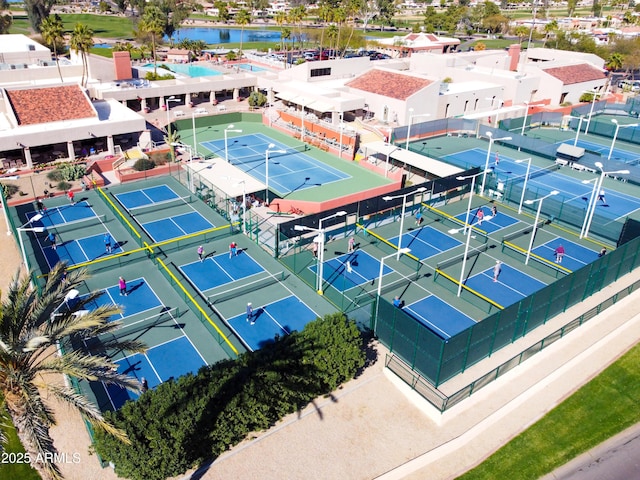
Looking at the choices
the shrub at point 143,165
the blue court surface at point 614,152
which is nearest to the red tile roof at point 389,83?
the blue court surface at point 614,152

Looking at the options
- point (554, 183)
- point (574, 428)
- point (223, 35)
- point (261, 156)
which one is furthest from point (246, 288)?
point (223, 35)

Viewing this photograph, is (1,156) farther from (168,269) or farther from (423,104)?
(423,104)

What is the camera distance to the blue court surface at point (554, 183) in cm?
4056

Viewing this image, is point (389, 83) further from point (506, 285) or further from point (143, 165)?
point (506, 285)

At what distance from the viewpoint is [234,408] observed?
62.6 feet

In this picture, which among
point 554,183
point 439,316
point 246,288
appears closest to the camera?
point 439,316

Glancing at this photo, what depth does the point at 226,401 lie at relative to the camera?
19.1m

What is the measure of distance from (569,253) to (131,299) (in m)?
27.3

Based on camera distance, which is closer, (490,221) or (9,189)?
(490,221)

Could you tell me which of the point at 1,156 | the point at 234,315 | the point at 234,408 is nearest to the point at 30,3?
the point at 1,156

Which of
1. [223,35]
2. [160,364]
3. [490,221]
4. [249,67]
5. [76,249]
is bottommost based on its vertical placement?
[160,364]

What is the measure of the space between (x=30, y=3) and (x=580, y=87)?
380ft

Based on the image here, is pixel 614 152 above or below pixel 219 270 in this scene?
above

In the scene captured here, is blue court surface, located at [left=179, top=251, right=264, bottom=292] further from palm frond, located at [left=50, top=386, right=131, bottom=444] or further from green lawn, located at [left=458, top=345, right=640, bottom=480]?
green lawn, located at [left=458, top=345, right=640, bottom=480]
